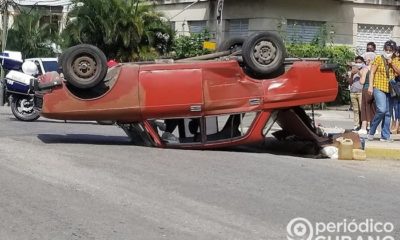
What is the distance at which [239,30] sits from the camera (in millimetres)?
28156

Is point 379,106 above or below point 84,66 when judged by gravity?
below

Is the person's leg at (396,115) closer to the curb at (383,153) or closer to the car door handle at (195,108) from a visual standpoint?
the curb at (383,153)

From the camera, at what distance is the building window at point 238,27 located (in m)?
27.8

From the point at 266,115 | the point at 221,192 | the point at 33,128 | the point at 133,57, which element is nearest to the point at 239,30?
the point at 133,57

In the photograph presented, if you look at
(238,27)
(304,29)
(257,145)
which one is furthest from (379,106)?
(238,27)

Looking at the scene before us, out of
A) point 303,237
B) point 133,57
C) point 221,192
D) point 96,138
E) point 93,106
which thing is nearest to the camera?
point 303,237

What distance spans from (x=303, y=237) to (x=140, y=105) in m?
4.84

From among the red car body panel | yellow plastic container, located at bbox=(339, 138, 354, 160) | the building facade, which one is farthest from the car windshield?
the building facade

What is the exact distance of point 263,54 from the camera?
10.7 metres

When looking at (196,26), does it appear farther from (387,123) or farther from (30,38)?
(387,123)

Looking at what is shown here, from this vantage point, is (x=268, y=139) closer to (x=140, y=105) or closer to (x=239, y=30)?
(x=140, y=105)

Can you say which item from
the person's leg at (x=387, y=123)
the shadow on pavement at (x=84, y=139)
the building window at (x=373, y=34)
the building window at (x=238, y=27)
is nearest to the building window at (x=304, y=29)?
the building window at (x=238, y=27)

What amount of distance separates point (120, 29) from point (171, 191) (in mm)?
18522

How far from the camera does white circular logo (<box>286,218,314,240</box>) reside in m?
6.23
